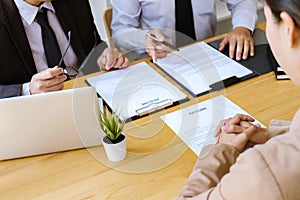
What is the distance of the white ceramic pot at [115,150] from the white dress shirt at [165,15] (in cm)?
68

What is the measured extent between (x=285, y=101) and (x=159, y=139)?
0.39 meters

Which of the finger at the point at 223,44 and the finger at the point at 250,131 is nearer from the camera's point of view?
the finger at the point at 250,131

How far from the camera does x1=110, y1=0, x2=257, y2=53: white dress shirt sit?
69.5 inches

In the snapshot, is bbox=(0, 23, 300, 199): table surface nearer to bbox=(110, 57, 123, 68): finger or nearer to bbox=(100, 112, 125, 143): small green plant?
bbox=(100, 112, 125, 143): small green plant

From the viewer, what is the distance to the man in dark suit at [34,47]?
135cm

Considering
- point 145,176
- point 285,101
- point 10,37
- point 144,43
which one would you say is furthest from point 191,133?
point 10,37

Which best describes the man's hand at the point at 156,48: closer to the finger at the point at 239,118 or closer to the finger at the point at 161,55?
the finger at the point at 161,55

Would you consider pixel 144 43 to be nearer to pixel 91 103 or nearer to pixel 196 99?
pixel 196 99

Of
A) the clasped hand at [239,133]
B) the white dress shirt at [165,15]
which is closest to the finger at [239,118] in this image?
the clasped hand at [239,133]

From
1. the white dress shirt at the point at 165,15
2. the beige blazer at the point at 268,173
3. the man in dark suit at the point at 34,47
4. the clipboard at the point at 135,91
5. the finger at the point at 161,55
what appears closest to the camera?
the beige blazer at the point at 268,173

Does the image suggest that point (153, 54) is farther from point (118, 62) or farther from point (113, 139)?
point (113, 139)

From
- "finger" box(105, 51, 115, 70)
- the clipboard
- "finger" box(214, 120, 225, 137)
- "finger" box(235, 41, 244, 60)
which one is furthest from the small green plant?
"finger" box(235, 41, 244, 60)

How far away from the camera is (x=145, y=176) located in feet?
3.38

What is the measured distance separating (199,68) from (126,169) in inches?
19.1
